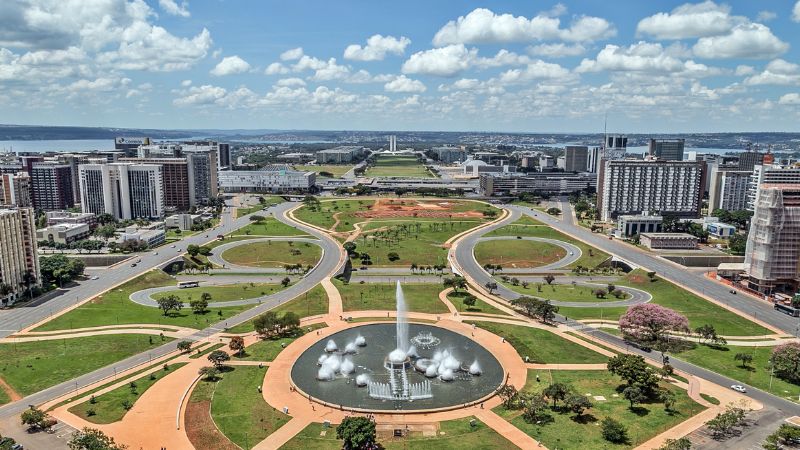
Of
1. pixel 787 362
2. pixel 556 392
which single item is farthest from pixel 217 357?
pixel 787 362

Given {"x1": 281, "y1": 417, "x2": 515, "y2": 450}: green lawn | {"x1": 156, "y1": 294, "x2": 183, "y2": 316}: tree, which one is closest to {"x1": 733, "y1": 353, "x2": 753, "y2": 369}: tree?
{"x1": 281, "y1": 417, "x2": 515, "y2": 450}: green lawn

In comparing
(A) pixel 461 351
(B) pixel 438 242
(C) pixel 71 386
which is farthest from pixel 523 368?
(B) pixel 438 242

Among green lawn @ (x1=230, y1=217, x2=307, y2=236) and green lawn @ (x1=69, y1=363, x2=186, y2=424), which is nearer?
green lawn @ (x1=69, y1=363, x2=186, y2=424)

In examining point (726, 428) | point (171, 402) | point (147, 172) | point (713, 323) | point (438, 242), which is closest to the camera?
point (726, 428)

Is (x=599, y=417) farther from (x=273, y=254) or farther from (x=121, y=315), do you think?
(x=273, y=254)

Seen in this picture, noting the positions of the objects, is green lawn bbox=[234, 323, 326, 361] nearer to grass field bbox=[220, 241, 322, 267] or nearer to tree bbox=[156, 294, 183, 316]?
tree bbox=[156, 294, 183, 316]

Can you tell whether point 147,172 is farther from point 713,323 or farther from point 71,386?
point 713,323
